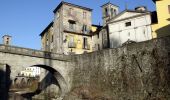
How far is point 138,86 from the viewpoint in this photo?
931 inches

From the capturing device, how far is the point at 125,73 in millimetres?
25406

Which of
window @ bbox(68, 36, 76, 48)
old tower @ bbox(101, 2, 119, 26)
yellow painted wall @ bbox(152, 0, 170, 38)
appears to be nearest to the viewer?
yellow painted wall @ bbox(152, 0, 170, 38)

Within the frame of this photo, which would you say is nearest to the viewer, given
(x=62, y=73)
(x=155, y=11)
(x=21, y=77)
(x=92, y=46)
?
(x=62, y=73)

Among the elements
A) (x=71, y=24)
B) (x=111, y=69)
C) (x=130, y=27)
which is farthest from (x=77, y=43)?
(x=111, y=69)

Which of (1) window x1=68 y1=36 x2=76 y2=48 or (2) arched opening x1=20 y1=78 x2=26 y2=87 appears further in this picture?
(2) arched opening x1=20 y1=78 x2=26 y2=87

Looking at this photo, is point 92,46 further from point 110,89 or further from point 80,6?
point 110,89

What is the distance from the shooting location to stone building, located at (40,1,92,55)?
137ft

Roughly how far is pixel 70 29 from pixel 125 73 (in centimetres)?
1969

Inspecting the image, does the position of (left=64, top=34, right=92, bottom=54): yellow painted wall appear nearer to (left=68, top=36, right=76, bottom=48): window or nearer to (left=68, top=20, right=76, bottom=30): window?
(left=68, top=36, right=76, bottom=48): window

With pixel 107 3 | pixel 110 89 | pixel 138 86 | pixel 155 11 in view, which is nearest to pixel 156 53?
pixel 138 86

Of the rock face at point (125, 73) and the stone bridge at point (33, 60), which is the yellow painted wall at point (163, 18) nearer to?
the rock face at point (125, 73)

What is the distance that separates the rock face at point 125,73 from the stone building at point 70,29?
10.00m

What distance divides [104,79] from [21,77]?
2262 inches

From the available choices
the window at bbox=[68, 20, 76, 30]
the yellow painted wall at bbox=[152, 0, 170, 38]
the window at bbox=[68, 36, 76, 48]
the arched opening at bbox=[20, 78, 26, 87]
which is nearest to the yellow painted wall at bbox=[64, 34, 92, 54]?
the window at bbox=[68, 36, 76, 48]
